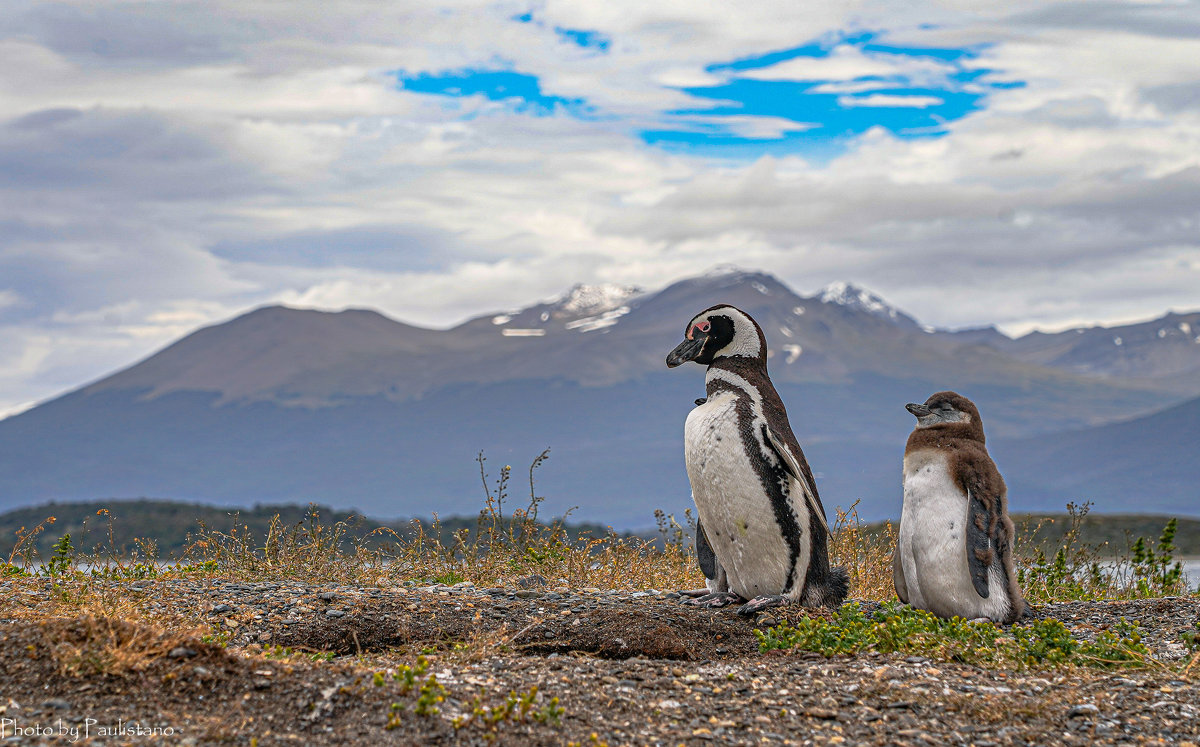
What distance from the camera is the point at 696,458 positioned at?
27.1ft

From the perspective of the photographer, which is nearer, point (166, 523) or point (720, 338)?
point (720, 338)

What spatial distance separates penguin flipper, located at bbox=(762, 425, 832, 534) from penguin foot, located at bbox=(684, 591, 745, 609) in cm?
85

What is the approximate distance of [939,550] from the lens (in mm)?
8086

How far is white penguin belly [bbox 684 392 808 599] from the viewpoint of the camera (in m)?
8.04

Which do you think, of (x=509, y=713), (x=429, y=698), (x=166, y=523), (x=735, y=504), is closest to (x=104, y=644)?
(x=429, y=698)

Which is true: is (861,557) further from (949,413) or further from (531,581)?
(531,581)

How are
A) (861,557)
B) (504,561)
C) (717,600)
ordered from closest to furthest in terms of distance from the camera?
1. (717,600)
2. (504,561)
3. (861,557)

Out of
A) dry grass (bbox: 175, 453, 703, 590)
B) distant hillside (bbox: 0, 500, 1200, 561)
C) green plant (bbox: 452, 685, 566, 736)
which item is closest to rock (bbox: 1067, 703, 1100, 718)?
green plant (bbox: 452, 685, 566, 736)

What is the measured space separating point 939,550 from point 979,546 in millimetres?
290

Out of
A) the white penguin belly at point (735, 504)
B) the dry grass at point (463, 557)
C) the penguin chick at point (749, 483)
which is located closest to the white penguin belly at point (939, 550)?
the penguin chick at point (749, 483)

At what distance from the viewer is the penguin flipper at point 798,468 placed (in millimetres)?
8000

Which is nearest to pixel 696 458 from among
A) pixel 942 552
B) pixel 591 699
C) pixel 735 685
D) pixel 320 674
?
pixel 942 552

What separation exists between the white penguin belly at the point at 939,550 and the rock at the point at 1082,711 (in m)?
2.36

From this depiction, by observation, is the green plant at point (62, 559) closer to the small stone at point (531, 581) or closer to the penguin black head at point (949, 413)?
the small stone at point (531, 581)
